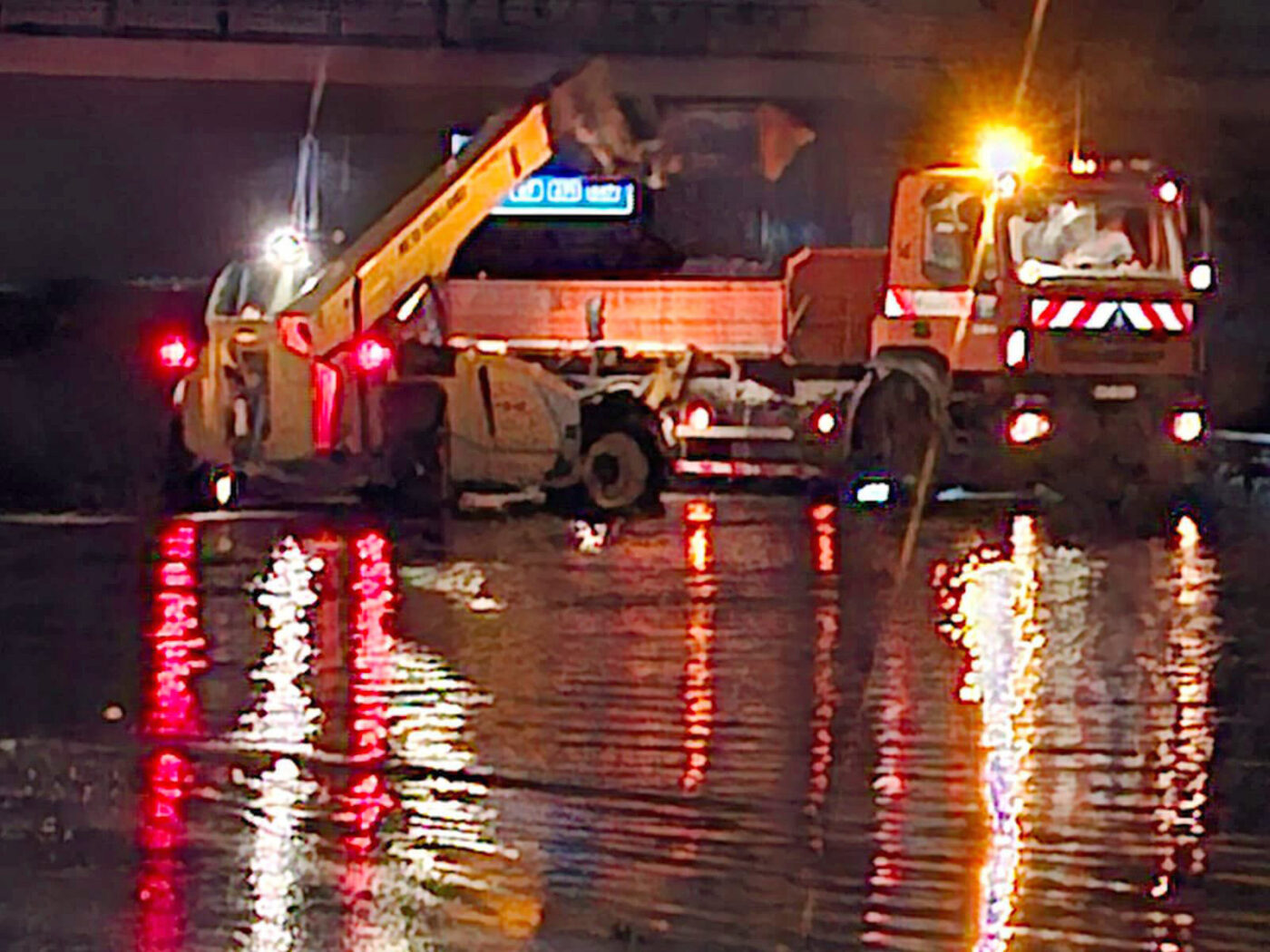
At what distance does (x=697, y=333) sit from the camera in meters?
21.7

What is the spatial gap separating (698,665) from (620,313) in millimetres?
10318


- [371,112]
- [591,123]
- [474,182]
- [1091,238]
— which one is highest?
[371,112]

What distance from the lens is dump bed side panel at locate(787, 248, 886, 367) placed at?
70.3ft

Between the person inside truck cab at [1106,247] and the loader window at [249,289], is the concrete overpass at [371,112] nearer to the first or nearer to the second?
the loader window at [249,289]

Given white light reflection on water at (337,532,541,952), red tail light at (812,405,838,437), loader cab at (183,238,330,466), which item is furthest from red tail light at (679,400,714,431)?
white light reflection on water at (337,532,541,952)

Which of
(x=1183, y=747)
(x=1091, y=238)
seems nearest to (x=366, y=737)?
(x=1183, y=747)

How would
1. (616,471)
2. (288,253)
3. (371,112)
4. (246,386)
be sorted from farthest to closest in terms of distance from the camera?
(371,112), (288,253), (616,471), (246,386)

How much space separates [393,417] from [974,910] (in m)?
12.6

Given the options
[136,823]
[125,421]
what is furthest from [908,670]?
[125,421]

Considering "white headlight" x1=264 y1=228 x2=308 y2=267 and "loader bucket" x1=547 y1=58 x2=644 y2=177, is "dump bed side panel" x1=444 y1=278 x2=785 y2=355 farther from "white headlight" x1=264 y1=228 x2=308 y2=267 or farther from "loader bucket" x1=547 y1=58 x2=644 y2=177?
"white headlight" x1=264 y1=228 x2=308 y2=267

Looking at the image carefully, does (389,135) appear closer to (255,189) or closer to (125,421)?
(255,189)

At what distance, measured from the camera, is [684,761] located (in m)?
9.45

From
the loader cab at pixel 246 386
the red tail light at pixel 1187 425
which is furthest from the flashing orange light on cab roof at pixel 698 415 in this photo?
the red tail light at pixel 1187 425

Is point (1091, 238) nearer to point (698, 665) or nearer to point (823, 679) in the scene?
point (698, 665)
